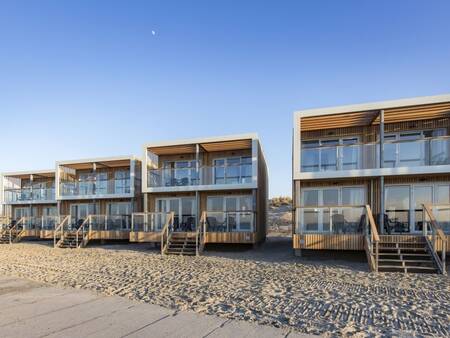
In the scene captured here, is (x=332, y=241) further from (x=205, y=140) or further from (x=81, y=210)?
(x=81, y=210)

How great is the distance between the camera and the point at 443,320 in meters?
5.60

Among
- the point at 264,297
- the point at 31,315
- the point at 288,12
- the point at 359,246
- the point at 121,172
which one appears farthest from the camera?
the point at 121,172

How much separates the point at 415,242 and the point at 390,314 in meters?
6.43

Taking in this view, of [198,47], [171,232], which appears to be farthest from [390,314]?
[198,47]

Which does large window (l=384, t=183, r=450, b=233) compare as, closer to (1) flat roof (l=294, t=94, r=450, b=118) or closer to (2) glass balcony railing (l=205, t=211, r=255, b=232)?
(1) flat roof (l=294, t=94, r=450, b=118)

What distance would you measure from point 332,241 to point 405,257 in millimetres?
2384

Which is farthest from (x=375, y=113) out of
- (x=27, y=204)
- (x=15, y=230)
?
(x=27, y=204)

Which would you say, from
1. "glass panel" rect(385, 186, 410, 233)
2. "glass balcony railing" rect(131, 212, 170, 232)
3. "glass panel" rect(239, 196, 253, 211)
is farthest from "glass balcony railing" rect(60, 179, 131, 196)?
"glass panel" rect(385, 186, 410, 233)

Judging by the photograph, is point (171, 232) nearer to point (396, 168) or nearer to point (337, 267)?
point (337, 267)

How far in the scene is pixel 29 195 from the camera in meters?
24.8

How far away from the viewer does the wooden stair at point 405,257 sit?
10.2 meters

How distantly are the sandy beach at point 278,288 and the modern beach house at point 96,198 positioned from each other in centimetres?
545

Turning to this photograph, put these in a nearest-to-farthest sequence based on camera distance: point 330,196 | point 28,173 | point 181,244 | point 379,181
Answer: point 379,181 → point 330,196 → point 181,244 → point 28,173

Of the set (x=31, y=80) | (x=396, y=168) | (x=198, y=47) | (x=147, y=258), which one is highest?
(x=198, y=47)
